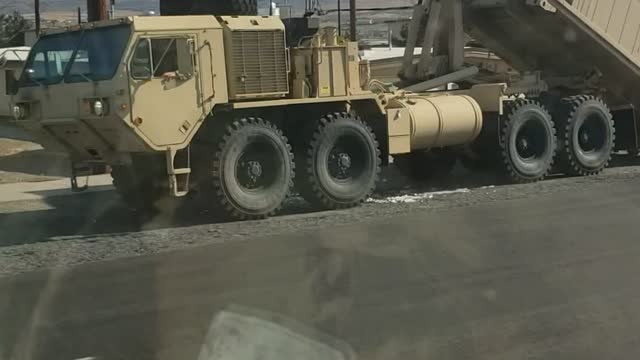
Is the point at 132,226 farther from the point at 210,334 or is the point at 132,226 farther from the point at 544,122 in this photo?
the point at 544,122

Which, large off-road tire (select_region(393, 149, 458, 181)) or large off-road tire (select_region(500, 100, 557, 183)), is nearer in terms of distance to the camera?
large off-road tire (select_region(500, 100, 557, 183))

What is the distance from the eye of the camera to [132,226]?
1195 centimetres

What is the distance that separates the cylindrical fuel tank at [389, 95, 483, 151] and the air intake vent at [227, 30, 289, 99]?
2.18 meters

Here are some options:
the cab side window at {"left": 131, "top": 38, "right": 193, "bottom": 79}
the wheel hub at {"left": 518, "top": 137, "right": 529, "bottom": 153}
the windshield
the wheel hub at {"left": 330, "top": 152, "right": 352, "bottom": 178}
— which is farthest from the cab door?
the wheel hub at {"left": 518, "top": 137, "right": 529, "bottom": 153}

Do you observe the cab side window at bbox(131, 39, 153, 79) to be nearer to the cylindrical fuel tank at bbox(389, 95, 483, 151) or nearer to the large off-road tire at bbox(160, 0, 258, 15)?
the large off-road tire at bbox(160, 0, 258, 15)

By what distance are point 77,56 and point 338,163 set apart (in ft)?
13.0

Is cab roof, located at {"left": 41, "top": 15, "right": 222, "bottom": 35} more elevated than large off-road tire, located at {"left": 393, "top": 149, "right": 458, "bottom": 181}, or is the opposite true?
cab roof, located at {"left": 41, "top": 15, "right": 222, "bottom": 35}

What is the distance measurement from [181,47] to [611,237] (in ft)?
18.9

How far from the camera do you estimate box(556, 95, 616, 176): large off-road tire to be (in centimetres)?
1541

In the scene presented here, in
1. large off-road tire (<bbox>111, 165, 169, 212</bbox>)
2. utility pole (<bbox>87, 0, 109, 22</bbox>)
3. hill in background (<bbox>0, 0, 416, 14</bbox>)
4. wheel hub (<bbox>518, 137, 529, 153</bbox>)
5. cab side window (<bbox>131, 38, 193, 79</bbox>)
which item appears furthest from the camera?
hill in background (<bbox>0, 0, 416, 14</bbox>)

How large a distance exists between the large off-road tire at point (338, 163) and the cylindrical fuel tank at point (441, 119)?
3.02 feet

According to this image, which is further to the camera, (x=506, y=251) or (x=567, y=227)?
(x=567, y=227)

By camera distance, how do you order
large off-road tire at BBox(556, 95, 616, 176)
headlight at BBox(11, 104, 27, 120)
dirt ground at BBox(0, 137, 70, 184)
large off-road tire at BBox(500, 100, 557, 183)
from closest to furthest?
headlight at BBox(11, 104, 27, 120) → large off-road tire at BBox(500, 100, 557, 183) → large off-road tire at BBox(556, 95, 616, 176) → dirt ground at BBox(0, 137, 70, 184)

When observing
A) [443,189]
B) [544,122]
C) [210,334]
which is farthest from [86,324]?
[544,122]
